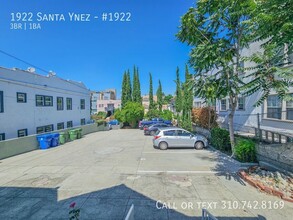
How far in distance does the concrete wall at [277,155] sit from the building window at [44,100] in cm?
1839

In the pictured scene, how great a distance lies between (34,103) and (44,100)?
1427 mm

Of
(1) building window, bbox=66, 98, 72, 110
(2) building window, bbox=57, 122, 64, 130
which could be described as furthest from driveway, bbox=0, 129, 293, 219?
(1) building window, bbox=66, 98, 72, 110

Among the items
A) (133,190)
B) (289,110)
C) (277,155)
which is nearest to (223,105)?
(289,110)

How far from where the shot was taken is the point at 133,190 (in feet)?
20.2

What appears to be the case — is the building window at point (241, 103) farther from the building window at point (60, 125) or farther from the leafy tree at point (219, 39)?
the building window at point (60, 125)

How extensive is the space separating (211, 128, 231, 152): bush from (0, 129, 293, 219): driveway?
6.56ft

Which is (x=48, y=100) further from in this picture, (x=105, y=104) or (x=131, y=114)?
(x=105, y=104)

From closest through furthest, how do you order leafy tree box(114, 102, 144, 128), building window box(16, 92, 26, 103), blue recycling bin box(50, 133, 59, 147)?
building window box(16, 92, 26, 103) → blue recycling bin box(50, 133, 59, 147) → leafy tree box(114, 102, 144, 128)

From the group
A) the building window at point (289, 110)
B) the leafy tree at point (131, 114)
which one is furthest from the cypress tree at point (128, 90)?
the building window at point (289, 110)

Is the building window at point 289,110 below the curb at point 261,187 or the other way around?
the other way around

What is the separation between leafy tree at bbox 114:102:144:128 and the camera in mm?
29969

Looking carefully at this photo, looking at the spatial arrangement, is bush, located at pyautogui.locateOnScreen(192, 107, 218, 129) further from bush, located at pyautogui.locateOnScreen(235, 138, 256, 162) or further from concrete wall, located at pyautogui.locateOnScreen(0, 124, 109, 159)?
concrete wall, located at pyautogui.locateOnScreen(0, 124, 109, 159)

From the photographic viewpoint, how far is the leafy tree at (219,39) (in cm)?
816

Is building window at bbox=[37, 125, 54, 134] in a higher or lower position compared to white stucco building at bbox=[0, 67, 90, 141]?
lower
